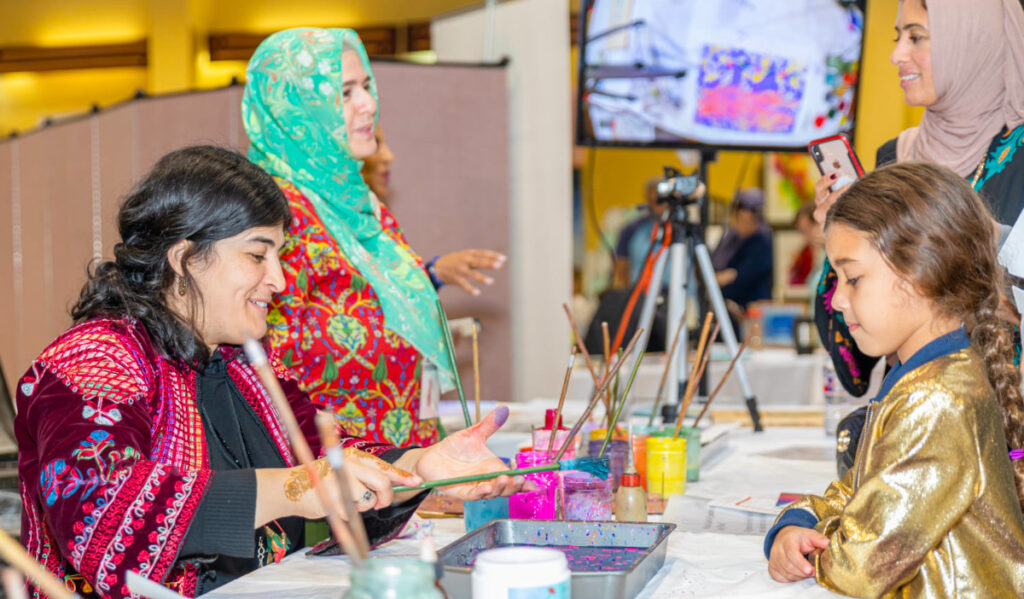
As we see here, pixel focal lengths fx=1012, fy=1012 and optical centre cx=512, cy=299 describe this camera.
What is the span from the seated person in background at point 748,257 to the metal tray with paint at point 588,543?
151 inches

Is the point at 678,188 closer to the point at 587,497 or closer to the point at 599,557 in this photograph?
the point at 587,497

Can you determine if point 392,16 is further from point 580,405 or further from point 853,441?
point 853,441

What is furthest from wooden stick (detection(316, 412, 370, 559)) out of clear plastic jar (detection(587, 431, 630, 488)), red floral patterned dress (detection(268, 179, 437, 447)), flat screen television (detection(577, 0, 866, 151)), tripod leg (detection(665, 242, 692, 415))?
flat screen television (detection(577, 0, 866, 151))

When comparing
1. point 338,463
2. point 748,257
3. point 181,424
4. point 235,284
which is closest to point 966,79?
point 235,284

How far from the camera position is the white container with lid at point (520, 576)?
2.45ft

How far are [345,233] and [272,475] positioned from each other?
849 millimetres

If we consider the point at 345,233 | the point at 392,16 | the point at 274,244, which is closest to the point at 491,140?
the point at 345,233

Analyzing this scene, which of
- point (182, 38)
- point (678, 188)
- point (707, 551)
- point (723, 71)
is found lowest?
point (707, 551)

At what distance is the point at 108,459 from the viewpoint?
1.04 metres

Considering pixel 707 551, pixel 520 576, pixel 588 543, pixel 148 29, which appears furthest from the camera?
pixel 148 29

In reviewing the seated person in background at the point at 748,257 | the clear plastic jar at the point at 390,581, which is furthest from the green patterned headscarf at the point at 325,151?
the seated person in background at the point at 748,257

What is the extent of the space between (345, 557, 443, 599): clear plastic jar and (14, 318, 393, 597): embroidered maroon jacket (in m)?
A: 0.46

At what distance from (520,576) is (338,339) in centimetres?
104

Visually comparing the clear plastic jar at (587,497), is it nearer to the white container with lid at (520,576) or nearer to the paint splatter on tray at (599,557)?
the paint splatter on tray at (599,557)
